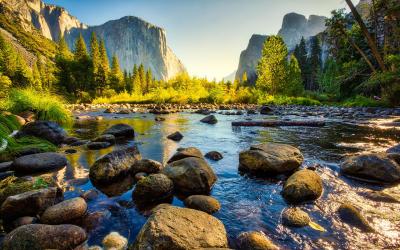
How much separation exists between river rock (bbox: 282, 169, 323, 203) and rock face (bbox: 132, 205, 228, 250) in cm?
164

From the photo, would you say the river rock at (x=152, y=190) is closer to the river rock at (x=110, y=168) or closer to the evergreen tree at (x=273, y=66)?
the river rock at (x=110, y=168)

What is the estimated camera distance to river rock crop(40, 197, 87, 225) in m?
3.29

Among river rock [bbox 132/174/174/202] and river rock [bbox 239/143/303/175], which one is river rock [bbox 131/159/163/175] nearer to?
river rock [bbox 132/174/174/202]

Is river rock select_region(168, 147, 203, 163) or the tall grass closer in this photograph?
river rock select_region(168, 147, 203, 163)

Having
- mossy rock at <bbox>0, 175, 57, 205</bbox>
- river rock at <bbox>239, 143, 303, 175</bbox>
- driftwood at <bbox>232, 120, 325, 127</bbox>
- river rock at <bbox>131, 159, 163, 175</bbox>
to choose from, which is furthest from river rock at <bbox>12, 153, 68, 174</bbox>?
driftwood at <bbox>232, 120, 325, 127</bbox>

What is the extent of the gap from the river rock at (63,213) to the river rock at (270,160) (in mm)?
3522

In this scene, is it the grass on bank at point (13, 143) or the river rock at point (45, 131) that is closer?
the grass on bank at point (13, 143)

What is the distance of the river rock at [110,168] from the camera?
16.2ft

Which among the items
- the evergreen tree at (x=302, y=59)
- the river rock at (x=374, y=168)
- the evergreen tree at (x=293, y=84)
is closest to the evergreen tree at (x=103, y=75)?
the evergreen tree at (x=293, y=84)

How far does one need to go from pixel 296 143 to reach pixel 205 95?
103ft

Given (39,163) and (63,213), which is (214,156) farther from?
(39,163)

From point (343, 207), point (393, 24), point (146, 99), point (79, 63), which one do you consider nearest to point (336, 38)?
point (393, 24)

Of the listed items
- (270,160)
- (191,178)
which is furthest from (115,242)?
(270,160)

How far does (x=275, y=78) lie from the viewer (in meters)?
42.0
